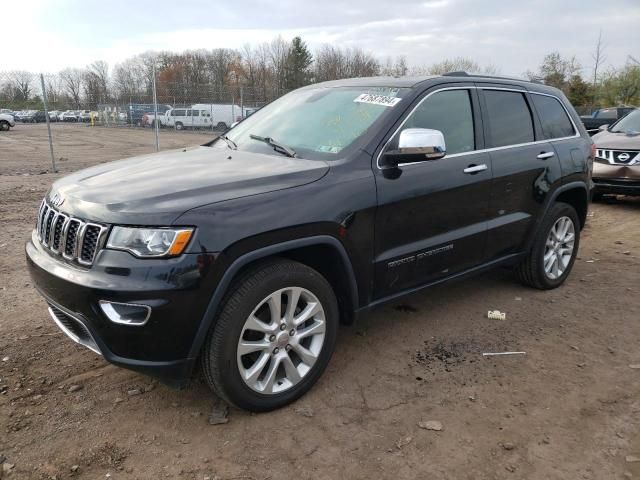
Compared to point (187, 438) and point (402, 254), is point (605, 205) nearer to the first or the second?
point (402, 254)

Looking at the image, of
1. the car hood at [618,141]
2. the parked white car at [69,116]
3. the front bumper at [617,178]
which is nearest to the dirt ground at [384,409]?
the front bumper at [617,178]

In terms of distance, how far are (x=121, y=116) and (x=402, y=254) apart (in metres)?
40.7

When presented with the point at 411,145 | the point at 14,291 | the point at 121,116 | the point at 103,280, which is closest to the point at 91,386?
the point at 103,280

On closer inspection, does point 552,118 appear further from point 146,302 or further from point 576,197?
point 146,302

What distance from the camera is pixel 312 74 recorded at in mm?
57188

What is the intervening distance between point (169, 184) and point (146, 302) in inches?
26.9

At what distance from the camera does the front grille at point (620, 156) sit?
8125 mm

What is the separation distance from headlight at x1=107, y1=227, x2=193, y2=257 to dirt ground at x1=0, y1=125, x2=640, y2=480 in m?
1.02

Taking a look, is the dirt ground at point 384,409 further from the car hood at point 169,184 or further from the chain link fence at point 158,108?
the chain link fence at point 158,108

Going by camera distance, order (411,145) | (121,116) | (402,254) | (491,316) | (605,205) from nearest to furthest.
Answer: (411,145) < (402,254) < (491,316) < (605,205) < (121,116)

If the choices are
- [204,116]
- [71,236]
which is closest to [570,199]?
[71,236]

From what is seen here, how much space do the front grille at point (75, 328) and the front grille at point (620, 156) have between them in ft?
27.4

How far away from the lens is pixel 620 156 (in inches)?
326

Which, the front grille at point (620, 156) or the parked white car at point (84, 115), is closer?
the front grille at point (620, 156)
